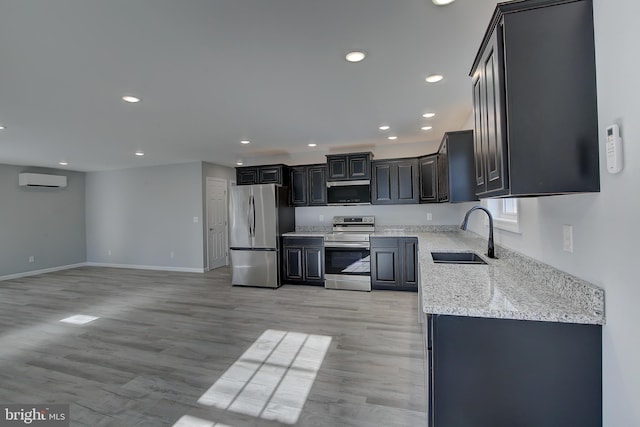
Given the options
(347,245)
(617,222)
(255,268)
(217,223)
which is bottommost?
(255,268)

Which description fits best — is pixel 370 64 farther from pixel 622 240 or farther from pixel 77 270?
pixel 77 270

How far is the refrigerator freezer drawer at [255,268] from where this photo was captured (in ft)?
16.2

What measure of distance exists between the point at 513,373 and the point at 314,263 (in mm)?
3818

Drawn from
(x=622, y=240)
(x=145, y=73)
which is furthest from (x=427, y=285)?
(x=145, y=73)

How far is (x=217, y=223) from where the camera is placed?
6.95 m

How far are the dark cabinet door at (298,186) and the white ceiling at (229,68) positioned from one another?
3.53ft

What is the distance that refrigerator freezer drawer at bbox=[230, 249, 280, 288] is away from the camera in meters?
4.95

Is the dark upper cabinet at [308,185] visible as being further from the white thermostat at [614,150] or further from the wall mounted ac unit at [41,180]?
the wall mounted ac unit at [41,180]

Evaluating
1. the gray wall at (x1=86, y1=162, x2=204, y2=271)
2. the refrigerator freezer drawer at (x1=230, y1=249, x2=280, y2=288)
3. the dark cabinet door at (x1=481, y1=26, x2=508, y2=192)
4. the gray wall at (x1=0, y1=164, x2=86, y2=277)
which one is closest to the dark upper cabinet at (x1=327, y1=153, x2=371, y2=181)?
the refrigerator freezer drawer at (x1=230, y1=249, x2=280, y2=288)

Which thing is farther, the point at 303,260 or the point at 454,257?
the point at 303,260

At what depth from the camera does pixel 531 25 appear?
1.17 meters

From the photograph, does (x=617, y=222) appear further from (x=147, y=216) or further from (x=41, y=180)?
(x=41, y=180)

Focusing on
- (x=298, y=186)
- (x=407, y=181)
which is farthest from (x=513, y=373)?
(x=298, y=186)

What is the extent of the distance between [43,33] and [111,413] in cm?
251
